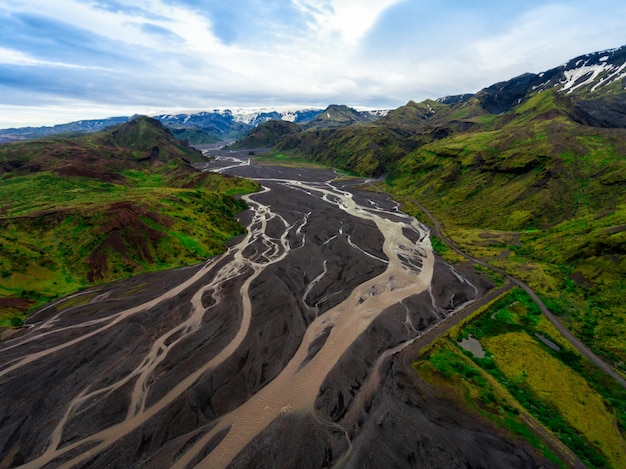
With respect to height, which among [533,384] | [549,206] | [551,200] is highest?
[551,200]

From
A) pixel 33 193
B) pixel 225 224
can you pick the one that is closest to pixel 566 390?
pixel 225 224

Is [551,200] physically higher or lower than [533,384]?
higher

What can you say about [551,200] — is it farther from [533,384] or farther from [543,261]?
[533,384]

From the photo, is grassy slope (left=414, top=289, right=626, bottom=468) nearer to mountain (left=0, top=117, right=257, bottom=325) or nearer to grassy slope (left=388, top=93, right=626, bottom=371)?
grassy slope (left=388, top=93, right=626, bottom=371)

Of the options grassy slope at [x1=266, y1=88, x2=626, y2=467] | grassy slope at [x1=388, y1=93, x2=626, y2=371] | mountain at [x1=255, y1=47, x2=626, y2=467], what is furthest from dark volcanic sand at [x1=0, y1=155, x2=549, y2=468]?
grassy slope at [x1=388, y1=93, x2=626, y2=371]

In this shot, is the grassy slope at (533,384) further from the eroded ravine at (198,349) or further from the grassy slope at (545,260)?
the eroded ravine at (198,349)

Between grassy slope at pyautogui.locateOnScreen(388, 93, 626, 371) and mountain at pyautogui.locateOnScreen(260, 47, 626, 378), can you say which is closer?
grassy slope at pyautogui.locateOnScreen(388, 93, 626, 371)

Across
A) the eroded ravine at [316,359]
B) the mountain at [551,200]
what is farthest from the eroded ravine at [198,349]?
the mountain at [551,200]

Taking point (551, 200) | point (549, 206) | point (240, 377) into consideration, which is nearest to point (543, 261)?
point (549, 206)
